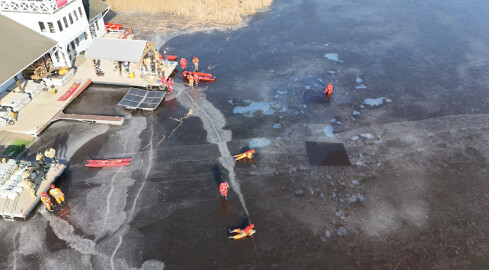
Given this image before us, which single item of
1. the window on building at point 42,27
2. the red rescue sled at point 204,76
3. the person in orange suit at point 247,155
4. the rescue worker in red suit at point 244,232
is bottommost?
the rescue worker in red suit at point 244,232

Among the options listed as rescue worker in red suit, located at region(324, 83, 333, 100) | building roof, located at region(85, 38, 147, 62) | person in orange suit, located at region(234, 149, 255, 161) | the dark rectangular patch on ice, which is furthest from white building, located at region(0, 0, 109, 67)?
the dark rectangular patch on ice

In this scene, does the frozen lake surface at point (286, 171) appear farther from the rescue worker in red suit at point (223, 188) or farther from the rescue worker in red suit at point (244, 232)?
the rescue worker in red suit at point (223, 188)

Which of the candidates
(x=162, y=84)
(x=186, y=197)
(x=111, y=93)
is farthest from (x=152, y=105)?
(x=186, y=197)

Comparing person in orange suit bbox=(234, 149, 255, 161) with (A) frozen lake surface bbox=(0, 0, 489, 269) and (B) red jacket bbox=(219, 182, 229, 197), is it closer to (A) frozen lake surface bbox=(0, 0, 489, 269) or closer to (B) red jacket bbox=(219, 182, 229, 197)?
(A) frozen lake surface bbox=(0, 0, 489, 269)

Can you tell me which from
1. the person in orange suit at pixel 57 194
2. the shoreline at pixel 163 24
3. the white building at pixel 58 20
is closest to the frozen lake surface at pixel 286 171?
the person in orange suit at pixel 57 194

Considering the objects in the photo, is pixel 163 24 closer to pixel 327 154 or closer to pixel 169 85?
pixel 169 85

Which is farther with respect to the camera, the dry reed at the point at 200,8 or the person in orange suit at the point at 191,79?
the dry reed at the point at 200,8
